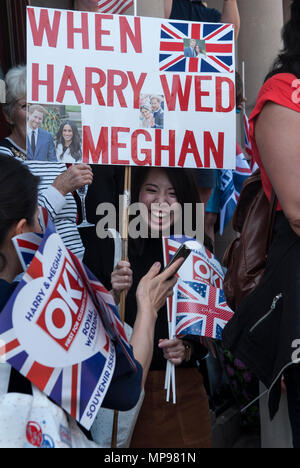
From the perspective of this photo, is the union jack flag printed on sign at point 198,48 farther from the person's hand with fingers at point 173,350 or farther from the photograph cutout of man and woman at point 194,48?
the person's hand with fingers at point 173,350

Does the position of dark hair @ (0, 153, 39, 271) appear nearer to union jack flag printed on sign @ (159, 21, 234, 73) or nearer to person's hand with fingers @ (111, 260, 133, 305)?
person's hand with fingers @ (111, 260, 133, 305)

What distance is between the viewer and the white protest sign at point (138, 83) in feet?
9.28

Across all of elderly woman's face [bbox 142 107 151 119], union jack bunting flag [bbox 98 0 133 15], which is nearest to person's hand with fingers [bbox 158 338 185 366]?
elderly woman's face [bbox 142 107 151 119]

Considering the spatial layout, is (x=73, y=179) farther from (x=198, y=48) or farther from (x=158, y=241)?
(x=198, y=48)

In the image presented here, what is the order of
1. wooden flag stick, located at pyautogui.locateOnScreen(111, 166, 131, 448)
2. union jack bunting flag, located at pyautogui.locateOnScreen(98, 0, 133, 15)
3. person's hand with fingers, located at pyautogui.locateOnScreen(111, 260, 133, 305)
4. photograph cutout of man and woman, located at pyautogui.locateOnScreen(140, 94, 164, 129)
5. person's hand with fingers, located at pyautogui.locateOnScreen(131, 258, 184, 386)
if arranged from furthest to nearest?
union jack bunting flag, located at pyautogui.locateOnScreen(98, 0, 133, 15) → photograph cutout of man and woman, located at pyautogui.locateOnScreen(140, 94, 164, 129) → person's hand with fingers, located at pyautogui.locateOnScreen(111, 260, 133, 305) → wooden flag stick, located at pyautogui.locateOnScreen(111, 166, 131, 448) → person's hand with fingers, located at pyautogui.locateOnScreen(131, 258, 184, 386)

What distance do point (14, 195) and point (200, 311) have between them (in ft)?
4.31

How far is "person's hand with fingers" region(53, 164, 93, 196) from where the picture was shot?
9.07ft

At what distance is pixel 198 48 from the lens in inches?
119

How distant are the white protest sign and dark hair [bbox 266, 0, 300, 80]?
2.72 feet

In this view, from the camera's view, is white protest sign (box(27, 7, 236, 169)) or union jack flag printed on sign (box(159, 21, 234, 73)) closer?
white protest sign (box(27, 7, 236, 169))

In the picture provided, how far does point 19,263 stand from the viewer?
170 centimetres

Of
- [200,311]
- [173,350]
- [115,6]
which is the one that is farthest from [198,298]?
[115,6]

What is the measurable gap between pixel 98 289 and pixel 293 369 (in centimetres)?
72

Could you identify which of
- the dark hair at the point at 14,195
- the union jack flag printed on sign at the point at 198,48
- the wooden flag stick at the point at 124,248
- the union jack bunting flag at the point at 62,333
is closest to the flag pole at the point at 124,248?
the wooden flag stick at the point at 124,248
